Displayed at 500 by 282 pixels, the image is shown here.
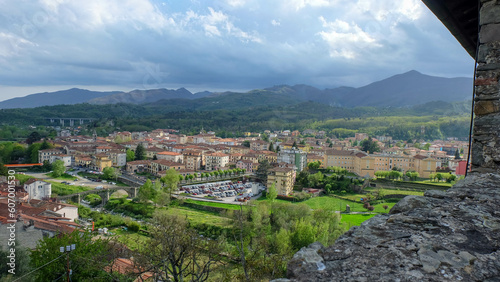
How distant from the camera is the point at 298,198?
1225 inches

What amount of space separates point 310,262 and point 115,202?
3033 cm

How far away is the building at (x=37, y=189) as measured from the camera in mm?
25097

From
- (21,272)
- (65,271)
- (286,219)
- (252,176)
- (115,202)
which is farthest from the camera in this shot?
(252,176)

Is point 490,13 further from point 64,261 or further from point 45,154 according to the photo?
point 45,154

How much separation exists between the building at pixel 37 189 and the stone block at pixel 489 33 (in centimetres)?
2920

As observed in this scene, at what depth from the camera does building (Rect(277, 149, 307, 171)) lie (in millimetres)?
44053

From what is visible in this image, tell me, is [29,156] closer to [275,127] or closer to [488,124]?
[488,124]

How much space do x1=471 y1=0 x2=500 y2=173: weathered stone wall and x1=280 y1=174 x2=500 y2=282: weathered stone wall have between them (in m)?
0.72

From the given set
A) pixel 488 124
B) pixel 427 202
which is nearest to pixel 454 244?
pixel 427 202

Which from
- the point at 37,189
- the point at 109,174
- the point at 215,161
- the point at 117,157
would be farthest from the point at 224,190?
the point at 117,157

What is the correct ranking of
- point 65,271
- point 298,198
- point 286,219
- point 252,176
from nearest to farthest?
point 65,271, point 286,219, point 298,198, point 252,176

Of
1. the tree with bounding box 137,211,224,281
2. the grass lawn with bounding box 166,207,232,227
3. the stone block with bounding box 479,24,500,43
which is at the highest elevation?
the stone block with bounding box 479,24,500,43

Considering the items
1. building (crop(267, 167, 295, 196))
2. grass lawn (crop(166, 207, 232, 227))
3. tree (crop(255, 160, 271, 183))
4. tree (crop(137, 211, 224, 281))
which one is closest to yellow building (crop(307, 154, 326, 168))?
tree (crop(255, 160, 271, 183))

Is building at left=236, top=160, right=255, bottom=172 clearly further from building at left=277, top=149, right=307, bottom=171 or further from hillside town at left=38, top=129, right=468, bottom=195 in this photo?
building at left=277, top=149, right=307, bottom=171
